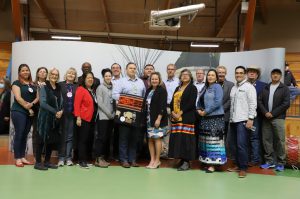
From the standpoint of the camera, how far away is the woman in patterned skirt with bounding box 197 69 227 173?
4551mm

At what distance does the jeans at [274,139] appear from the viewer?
4.90 m

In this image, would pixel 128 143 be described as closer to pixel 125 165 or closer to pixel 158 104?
pixel 125 165

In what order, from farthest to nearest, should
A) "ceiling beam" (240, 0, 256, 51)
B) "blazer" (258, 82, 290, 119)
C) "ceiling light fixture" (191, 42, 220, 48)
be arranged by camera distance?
"ceiling light fixture" (191, 42, 220, 48)
"ceiling beam" (240, 0, 256, 51)
"blazer" (258, 82, 290, 119)

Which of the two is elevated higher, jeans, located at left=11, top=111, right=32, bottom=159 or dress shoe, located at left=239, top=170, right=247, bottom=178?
jeans, located at left=11, top=111, right=32, bottom=159

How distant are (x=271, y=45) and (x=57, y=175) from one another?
33.9 feet

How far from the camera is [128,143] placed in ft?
16.0

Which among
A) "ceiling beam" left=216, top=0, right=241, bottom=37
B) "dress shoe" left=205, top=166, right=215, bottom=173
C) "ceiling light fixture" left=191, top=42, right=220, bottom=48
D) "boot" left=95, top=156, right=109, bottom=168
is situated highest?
"ceiling beam" left=216, top=0, right=241, bottom=37

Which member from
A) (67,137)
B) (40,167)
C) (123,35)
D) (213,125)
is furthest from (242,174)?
(123,35)

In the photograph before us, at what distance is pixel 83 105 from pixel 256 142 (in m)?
2.61

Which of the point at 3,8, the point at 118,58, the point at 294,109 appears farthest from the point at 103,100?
the point at 3,8

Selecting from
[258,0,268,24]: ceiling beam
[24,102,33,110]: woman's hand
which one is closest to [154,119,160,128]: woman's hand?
[24,102,33,110]: woman's hand

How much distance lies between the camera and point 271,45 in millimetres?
12359

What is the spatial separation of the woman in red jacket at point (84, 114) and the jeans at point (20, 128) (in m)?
0.68

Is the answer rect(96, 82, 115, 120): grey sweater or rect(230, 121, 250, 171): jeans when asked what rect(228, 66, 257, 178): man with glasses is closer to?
rect(230, 121, 250, 171): jeans
